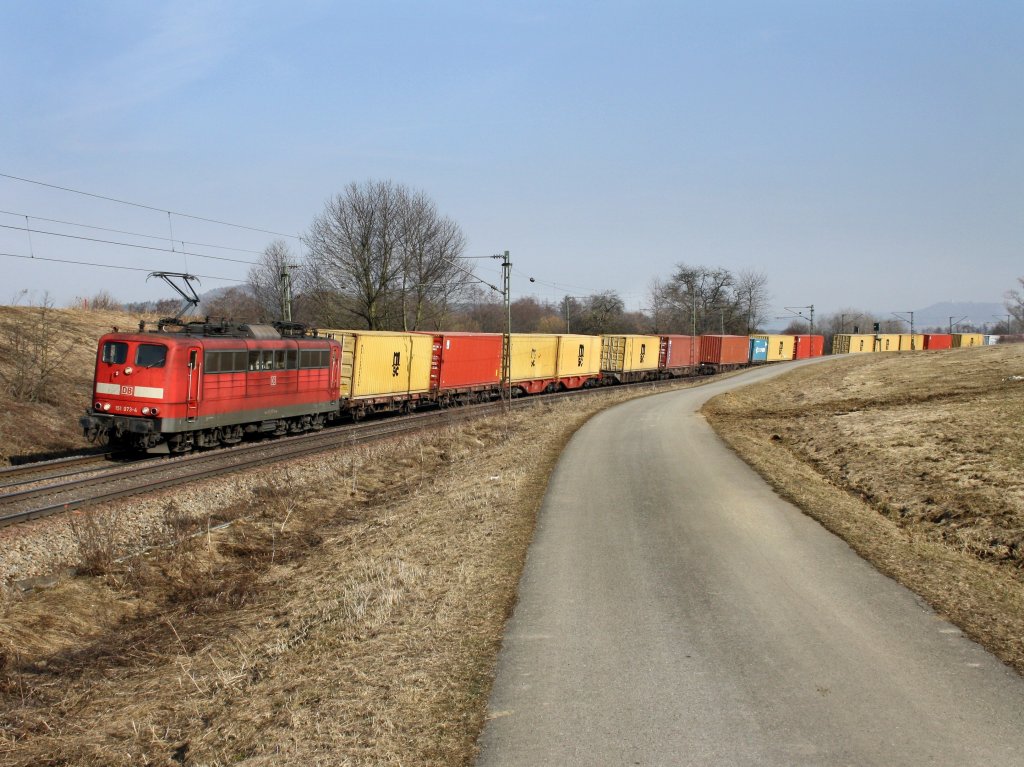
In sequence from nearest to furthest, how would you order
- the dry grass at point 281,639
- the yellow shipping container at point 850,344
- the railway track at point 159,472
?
the dry grass at point 281,639 → the railway track at point 159,472 → the yellow shipping container at point 850,344

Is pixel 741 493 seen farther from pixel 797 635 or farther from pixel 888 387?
pixel 888 387

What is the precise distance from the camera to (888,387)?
32.3m

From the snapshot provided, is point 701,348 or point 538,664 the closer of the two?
point 538,664

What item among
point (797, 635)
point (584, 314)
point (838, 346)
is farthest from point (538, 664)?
point (584, 314)

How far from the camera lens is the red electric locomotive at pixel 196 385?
1948 cm

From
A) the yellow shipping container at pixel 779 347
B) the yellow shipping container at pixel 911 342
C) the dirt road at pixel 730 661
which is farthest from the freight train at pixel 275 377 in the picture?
the yellow shipping container at pixel 911 342

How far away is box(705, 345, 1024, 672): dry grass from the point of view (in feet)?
29.9

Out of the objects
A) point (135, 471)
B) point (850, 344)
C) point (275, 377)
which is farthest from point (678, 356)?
point (135, 471)

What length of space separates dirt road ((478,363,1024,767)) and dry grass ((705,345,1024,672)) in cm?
59

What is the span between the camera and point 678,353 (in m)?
59.8

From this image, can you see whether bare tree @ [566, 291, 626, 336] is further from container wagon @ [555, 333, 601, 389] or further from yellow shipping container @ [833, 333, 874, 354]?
container wagon @ [555, 333, 601, 389]

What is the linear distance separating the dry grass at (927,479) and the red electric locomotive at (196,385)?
46.4ft

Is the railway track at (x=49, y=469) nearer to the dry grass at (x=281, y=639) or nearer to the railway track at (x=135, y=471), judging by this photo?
the railway track at (x=135, y=471)

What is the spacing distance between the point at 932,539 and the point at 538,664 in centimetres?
791
